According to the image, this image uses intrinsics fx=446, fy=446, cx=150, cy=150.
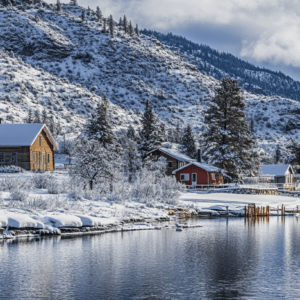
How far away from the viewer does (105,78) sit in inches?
6289

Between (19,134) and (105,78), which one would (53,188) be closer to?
(19,134)

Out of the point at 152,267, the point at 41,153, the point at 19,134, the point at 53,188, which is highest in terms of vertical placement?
the point at 19,134

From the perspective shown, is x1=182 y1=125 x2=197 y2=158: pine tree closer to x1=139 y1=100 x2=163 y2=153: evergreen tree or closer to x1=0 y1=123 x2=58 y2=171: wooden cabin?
x1=139 y1=100 x2=163 y2=153: evergreen tree

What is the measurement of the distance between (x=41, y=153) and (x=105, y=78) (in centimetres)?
10928

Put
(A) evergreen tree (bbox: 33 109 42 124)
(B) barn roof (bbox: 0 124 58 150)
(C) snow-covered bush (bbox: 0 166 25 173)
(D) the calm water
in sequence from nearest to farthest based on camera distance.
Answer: (D) the calm water, (C) snow-covered bush (bbox: 0 166 25 173), (B) barn roof (bbox: 0 124 58 150), (A) evergreen tree (bbox: 33 109 42 124)

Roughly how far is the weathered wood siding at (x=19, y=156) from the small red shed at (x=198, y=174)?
21157mm

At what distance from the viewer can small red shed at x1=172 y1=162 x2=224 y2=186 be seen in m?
59.9

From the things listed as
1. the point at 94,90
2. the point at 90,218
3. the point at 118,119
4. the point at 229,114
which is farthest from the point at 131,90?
the point at 90,218

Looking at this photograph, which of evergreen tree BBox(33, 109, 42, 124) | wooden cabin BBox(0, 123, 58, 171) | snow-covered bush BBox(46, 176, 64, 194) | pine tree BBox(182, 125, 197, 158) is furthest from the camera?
evergreen tree BBox(33, 109, 42, 124)

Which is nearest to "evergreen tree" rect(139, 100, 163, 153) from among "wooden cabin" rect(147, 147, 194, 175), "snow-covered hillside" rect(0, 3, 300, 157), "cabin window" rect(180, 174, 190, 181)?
"wooden cabin" rect(147, 147, 194, 175)

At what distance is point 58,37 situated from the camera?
582ft

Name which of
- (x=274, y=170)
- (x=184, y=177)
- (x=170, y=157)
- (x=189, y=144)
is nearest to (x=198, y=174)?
(x=184, y=177)

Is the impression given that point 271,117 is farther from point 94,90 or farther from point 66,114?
point 66,114

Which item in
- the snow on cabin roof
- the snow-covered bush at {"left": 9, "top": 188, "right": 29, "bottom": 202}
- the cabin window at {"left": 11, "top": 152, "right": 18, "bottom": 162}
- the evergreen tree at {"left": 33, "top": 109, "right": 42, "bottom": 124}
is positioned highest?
the evergreen tree at {"left": 33, "top": 109, "right": 42, "bottom": 124}
